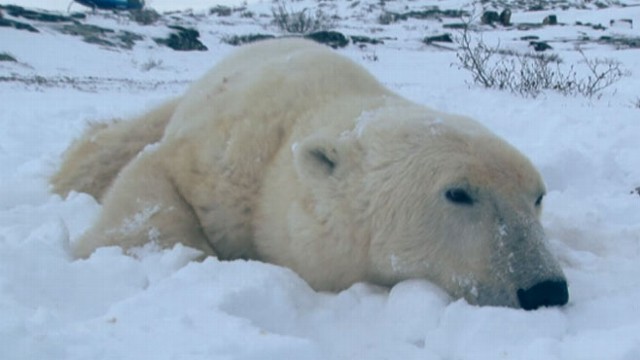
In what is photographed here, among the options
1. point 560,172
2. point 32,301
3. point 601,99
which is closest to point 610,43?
point 601,99

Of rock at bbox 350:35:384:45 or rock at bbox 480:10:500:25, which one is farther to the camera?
rock at bbox 480:10:500:25

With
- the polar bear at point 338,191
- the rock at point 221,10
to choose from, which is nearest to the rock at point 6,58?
the polar bear at point 338,191

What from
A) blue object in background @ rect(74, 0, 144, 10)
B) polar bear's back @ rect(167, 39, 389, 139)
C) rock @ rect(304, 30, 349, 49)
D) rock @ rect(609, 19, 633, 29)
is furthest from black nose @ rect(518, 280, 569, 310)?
blue object in background @ rect(74, 0, 144, 10)

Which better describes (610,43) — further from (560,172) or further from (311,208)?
(311,208)

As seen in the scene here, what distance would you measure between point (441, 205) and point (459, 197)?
6cm

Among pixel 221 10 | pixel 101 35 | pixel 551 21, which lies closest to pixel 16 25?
pixel 101 35

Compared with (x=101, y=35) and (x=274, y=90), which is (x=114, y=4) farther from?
(x=274, y=90)

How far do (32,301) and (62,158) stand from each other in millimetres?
2553

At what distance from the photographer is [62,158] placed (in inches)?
173

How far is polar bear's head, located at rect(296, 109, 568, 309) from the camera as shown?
88.6 inches

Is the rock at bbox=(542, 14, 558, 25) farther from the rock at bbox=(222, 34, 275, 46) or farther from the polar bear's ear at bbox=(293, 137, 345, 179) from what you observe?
the polar bear's ear at bbox=(293, 137, 345, 179)

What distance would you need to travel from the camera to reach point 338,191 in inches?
101

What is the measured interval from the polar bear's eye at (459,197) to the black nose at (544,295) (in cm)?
Answer: 32

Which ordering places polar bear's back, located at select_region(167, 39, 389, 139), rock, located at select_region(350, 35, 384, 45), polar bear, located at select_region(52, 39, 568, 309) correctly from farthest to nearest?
rock, located at select_region(350, 35, 384, 45)
polar bear's back, located at select_region(167, 39, 389, 139)
polar bear, located at select_region(52, 39, 568, 309)
